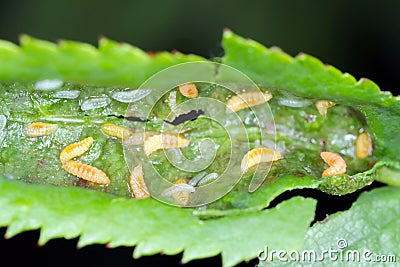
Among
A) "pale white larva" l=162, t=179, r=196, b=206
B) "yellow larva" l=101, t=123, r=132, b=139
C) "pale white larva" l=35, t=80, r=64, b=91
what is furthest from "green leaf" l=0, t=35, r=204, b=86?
"pale white larva" l=162, t=179, r=196, b=206

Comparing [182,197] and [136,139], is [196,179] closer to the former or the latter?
[182,197]

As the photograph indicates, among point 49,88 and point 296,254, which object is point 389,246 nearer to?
point 296,254

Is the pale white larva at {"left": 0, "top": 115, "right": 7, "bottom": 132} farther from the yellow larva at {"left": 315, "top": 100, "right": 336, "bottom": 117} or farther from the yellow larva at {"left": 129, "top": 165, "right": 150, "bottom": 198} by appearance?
the yellow larva at {"left": 315, "top": 100, "right": 336, "bottom": 117}

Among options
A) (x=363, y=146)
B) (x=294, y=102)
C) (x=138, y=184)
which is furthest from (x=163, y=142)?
(x=363, y=146)

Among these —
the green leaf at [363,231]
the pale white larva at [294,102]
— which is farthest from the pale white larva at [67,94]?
the green leaf at [363,231]

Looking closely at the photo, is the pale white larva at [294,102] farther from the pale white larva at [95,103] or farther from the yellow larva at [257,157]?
the pale white larva at [95,103]
